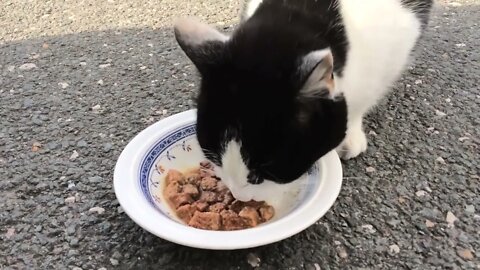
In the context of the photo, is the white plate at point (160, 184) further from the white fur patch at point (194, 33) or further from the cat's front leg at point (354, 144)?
the white fur patch at point (194, 33)

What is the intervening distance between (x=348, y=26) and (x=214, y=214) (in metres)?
0.42

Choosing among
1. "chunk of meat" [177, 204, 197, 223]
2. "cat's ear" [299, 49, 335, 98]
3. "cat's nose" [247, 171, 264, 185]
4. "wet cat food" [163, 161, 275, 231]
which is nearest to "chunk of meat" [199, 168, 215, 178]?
"wet cat food" [163, 161, 275, 231]

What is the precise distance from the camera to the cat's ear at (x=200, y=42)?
100cm

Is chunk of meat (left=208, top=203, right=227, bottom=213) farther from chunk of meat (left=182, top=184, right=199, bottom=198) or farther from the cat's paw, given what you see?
the cat's paw

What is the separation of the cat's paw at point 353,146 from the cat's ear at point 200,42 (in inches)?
16.6

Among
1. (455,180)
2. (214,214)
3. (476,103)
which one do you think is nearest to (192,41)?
(214,214)

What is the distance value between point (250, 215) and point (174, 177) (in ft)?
0.59

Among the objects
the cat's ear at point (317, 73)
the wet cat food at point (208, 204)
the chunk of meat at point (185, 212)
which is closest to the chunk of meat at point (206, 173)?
the wet cat food at point (208, 204)

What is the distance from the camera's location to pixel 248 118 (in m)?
0.95

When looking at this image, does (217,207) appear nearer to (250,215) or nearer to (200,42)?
(250,215)

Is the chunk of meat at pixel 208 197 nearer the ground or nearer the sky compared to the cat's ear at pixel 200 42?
nearer the ground

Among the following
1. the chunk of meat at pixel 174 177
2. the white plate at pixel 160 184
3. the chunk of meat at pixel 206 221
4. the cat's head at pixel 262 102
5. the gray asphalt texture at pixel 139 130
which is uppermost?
the cat's head at pixel 262 102

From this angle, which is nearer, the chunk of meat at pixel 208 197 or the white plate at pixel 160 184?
the white plate at pixel 160 184

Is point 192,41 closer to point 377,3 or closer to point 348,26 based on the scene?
point 348,26
